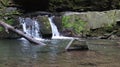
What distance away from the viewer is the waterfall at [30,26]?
20.7 meters

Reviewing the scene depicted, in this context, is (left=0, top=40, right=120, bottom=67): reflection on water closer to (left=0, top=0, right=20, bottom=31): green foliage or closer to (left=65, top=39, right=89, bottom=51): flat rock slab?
(left=65, top=39, right=89, bottom=51): flat rock slab

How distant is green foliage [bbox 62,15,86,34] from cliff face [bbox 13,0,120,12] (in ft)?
15.7

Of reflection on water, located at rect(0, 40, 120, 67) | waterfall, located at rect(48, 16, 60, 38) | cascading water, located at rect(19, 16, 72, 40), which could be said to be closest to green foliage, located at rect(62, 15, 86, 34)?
waterfall, located at rect(48, 16, 60, 38)

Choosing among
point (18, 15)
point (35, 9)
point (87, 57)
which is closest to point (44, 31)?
point (18, 15)

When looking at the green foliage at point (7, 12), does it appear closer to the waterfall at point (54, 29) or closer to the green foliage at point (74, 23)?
the waterfall at point (54, 29)

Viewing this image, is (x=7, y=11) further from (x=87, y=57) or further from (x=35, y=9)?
(x=87, y=57)

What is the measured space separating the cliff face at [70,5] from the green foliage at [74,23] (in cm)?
478

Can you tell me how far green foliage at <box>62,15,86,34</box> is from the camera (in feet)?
68.9

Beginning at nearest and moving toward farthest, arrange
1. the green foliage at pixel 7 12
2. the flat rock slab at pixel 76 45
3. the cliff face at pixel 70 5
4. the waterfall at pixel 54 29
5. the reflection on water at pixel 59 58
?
1. the reflection on water at pixel 59 58
2. the flat rock slab at pixel 76 45
3. the green foliage at pixel 7 12
4. the waterfall at pixel 54 29
5. the cliff face at pixel 70 5

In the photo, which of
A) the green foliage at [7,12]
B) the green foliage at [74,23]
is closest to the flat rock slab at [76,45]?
the green foliage at [7,12]

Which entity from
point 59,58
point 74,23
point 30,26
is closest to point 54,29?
point 74,23

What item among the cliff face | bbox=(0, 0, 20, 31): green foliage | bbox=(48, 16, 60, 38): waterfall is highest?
bbox=(0, 0, 20, 31): green foliage

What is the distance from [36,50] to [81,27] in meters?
8.05

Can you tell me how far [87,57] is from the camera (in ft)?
38.5
